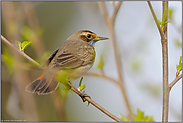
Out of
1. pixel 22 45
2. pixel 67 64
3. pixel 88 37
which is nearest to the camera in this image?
pixel 22 45

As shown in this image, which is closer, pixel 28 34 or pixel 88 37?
pixel 28 34

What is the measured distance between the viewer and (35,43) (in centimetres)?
435

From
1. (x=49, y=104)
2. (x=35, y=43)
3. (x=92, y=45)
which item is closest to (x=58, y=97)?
(x=35, y=43)

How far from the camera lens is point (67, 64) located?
13.4 feet

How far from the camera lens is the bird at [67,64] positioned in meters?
3.70

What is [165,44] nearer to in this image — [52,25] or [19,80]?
[19,80]

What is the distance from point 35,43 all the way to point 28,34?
1.63ft

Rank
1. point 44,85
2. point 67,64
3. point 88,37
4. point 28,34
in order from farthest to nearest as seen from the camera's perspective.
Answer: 1. point 88,37
2. point 28,34
3. point 67,64
4. point 44,85

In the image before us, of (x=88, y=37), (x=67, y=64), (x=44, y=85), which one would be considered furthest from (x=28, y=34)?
(x=88, y=37)

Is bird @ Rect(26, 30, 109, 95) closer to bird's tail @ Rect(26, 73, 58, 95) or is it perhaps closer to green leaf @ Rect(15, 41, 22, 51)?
bird's tail @ Rect(26, 73, 58, 95)

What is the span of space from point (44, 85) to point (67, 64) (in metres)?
0.63

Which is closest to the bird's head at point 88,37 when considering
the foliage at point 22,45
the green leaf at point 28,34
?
the green leaf at point 28,34

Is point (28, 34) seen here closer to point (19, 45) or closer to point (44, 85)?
point (19, 45)

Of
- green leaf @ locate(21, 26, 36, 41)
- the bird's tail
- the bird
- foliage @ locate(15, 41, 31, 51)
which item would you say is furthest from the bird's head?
foliage @ locate(15, 41, 31, 51)
